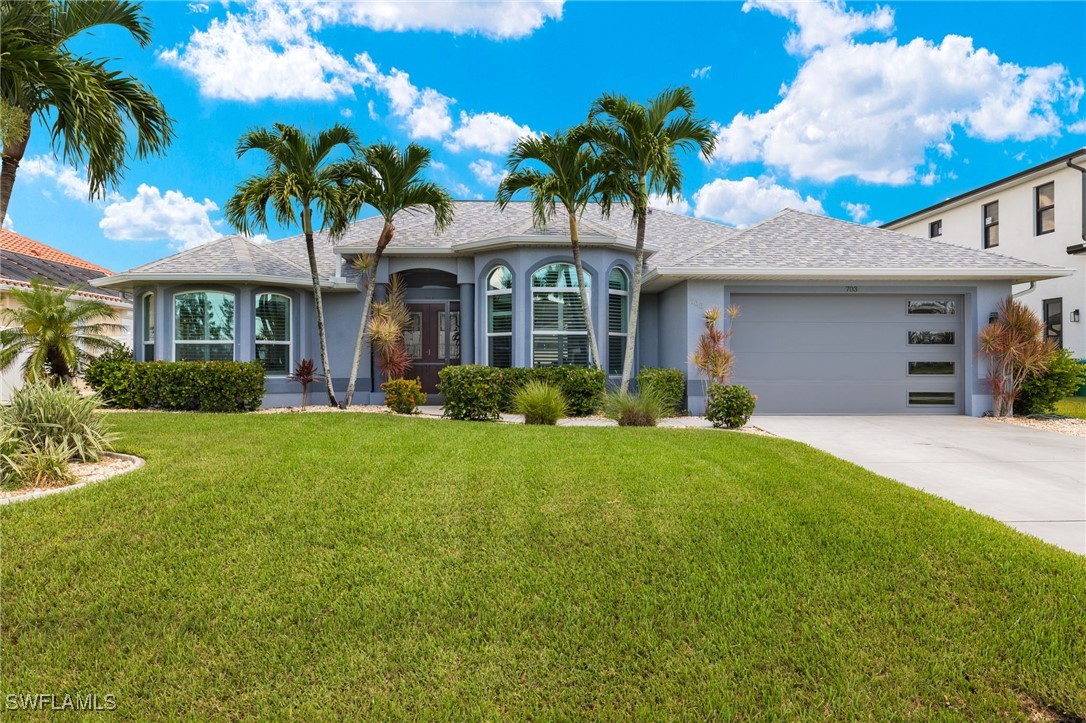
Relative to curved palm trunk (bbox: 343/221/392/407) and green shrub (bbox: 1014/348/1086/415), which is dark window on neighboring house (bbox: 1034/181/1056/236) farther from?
curved palm trunk (bbox: 343/221/392/407)

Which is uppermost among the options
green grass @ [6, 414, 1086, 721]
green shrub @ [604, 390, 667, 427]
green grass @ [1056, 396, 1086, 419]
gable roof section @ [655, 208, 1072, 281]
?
gable roof section @ [655, 208, 1072, 281]

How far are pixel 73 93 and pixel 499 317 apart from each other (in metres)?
8.00

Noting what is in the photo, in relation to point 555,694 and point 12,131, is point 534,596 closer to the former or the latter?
point 555,694

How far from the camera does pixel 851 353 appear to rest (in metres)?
12.5

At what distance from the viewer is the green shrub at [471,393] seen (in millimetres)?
9938

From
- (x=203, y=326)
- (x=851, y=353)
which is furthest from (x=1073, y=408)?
(x=203, y=326)

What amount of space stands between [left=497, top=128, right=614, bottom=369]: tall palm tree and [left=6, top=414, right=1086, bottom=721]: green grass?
713 centimetres

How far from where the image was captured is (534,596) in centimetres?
348

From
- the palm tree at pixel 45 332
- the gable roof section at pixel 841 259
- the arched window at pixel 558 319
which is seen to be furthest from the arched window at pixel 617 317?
the palm tree at pixel 45 332

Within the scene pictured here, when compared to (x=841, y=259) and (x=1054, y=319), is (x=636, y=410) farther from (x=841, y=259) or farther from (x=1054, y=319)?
(x=1054, y=319)

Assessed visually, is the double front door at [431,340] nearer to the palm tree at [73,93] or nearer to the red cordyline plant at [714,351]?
the red cordyline plant at [714,351]

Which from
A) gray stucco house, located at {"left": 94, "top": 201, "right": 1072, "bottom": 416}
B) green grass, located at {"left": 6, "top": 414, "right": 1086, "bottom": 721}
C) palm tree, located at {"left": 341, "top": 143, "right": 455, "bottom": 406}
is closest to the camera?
green grass, located at {"left": 6, "top": 414, "right": 1086, "bottom": 721}

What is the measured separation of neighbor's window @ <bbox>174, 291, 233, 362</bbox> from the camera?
1264 centimetres

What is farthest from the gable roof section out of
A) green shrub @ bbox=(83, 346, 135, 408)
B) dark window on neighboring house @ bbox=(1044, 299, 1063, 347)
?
green shrub @ bbox=(83, 346, 135, 408)
